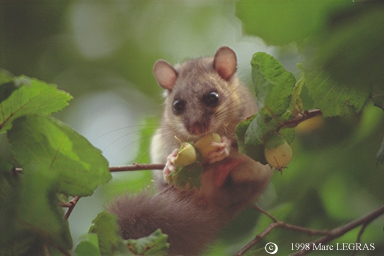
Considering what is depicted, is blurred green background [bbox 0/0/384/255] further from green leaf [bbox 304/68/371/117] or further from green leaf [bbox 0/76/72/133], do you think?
green leaf [bbox 0/76/72/133]

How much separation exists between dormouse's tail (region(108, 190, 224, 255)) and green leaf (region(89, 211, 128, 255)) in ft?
0.94

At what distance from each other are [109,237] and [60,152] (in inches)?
7.1

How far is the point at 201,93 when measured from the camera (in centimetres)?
197

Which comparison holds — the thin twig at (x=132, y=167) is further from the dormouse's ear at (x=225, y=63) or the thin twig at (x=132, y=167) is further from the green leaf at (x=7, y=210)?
the dormouse's ear at (x=225, y=63)

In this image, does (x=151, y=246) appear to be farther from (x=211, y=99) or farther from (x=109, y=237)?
(x=211, y=99)

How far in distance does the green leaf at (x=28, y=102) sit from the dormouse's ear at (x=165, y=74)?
1.19m

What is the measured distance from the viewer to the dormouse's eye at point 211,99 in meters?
1.94

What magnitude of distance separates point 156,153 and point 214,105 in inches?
15.7

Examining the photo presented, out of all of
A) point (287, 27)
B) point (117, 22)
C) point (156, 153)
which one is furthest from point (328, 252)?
point (117, 22)

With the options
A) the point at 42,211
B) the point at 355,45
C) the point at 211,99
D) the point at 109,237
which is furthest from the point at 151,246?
the point at 211,99

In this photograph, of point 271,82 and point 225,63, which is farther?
point 225,63

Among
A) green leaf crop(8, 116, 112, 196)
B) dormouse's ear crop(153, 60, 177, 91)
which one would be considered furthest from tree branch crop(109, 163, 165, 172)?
dormouse's ear crop(153, 60, 177, 91)

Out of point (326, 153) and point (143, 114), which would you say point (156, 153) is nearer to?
point (143, 114)

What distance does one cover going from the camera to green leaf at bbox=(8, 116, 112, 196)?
86cm
